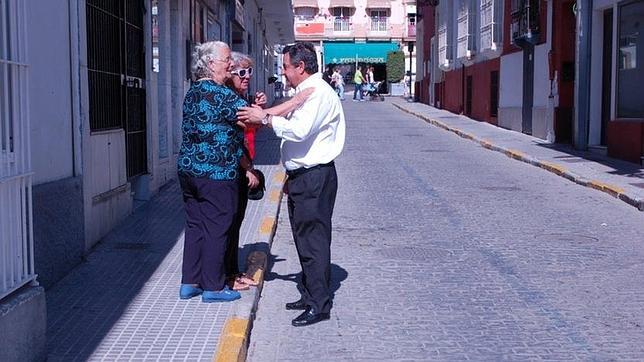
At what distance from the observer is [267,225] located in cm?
965

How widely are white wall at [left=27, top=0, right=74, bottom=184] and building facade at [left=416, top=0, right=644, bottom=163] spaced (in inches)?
441

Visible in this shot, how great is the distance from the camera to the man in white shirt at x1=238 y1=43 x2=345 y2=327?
5.93 meters

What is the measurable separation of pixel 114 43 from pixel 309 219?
177 inches

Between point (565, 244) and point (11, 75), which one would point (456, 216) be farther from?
point (11, 75)

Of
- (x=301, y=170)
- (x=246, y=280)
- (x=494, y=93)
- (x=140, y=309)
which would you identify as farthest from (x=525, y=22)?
(x=140, y=309)

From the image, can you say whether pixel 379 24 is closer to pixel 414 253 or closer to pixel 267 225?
pixel 267 225

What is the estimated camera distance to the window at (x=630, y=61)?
16.0 metres

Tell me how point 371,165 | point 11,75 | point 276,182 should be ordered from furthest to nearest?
point 371,165 < point 276,182 < point 11,75

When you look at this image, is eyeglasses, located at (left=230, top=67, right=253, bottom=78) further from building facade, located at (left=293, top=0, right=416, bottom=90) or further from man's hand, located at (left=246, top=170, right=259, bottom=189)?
building facade, located at (left=293, top=0, right=416, bottom=90)

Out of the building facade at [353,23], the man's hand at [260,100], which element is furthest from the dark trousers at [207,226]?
the building facade at [353,23]

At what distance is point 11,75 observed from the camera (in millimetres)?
4840

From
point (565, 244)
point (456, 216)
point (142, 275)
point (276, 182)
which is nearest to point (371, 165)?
point (276, 182)

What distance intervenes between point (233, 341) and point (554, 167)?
37.9 feet

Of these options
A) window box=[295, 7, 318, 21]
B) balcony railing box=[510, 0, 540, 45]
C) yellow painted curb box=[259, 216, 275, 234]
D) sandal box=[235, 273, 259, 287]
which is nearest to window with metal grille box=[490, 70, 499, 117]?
balcony railing box=[510, 0, 540, 45]
